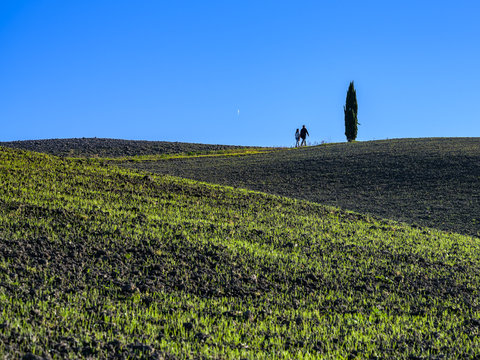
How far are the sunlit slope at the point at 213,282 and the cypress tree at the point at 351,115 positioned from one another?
3839 cm

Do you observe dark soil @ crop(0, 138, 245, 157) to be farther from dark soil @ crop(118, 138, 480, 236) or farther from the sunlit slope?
the sunlit slope

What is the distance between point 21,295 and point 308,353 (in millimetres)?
3769

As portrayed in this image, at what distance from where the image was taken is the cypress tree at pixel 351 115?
51.2 meters

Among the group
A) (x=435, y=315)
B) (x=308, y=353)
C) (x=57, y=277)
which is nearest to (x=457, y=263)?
(x=435, y=315)

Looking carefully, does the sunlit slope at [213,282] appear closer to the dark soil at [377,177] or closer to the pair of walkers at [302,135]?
the dark soil at [377,177]

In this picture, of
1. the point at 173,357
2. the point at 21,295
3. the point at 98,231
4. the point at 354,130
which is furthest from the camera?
the point at 354,130

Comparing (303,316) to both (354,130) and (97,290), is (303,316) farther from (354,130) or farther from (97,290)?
(354,130)

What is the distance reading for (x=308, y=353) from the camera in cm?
579

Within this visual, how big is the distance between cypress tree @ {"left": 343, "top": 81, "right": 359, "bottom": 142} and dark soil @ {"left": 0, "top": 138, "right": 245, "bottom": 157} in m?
16.7

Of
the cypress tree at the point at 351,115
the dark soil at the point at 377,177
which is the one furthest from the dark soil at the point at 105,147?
the cypress tree at the point at 351,115

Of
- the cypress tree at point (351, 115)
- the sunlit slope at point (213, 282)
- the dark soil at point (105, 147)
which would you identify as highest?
the cypress tree at point (351, 115)

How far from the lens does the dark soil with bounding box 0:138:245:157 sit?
33156 millimetres

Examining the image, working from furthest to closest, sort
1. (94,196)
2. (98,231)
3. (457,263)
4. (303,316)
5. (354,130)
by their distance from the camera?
(354,130) → (94,196) → (457,263) → (98,231) → (303,316)

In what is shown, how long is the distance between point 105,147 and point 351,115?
26.9 metres
